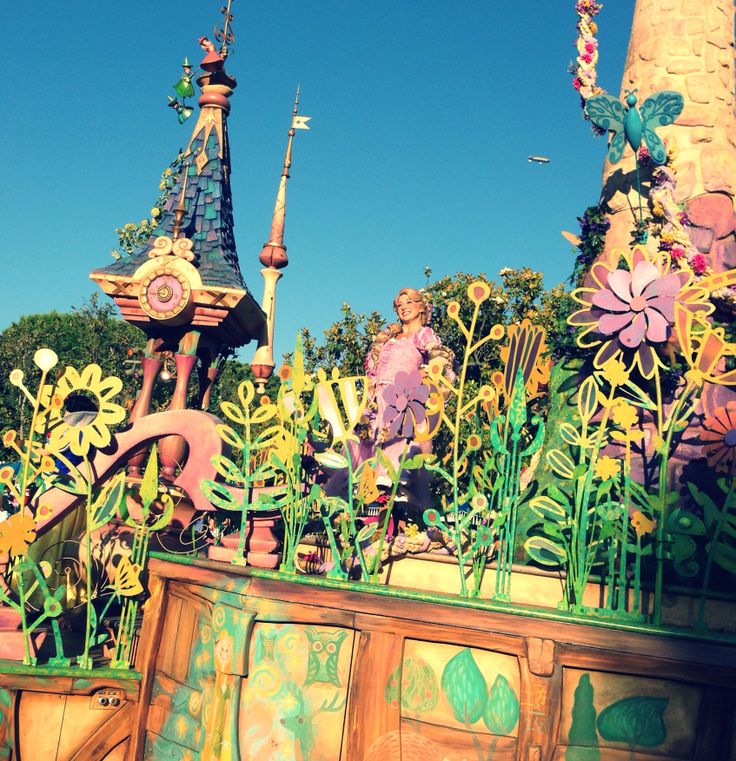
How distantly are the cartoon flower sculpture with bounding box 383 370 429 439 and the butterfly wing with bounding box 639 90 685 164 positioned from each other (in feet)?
11.5

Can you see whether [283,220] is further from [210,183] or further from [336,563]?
[336,563]

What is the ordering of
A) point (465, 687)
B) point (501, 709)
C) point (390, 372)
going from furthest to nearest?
point (390, 372), point (465, 687), point (501, 709)

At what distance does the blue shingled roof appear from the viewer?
11711 millimetres

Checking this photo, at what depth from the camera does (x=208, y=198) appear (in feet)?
42.7

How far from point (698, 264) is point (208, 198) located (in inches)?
302

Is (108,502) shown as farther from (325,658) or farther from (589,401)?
(589,401)

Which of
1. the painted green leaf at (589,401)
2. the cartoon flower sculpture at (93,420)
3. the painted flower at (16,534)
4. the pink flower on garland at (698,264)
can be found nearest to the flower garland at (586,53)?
the pink flower on garland at (698,264)

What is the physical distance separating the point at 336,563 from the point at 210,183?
25.9 ft

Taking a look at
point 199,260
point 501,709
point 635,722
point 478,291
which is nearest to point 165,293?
point 199,260

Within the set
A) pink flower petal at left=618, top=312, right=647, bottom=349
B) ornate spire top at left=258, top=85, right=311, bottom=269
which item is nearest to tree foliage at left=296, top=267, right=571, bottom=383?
ornate spire top at left=258, top=85, right=311, bottom=269

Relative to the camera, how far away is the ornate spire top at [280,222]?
1625 centimetres

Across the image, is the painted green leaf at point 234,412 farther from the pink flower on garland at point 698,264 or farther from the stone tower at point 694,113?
the pink flower on garland at point 698,264

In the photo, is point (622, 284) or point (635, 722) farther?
point (622, 284)

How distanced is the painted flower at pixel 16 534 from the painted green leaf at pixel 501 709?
4451 millimetres
